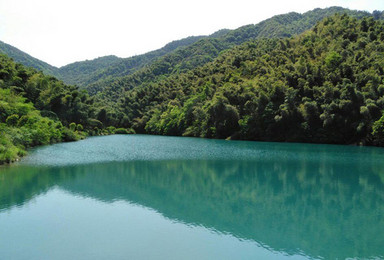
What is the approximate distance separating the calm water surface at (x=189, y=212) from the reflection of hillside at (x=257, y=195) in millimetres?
55

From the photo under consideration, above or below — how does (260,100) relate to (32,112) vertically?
above

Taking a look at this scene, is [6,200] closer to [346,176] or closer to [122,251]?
[122,251]

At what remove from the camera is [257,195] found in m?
18.5

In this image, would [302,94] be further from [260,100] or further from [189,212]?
[189,212]

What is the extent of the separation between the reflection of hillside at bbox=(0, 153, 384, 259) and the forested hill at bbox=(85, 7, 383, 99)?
109421mm

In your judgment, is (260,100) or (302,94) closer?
(302,94)

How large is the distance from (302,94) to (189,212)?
49.2 m

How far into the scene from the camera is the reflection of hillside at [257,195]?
1229 centimetres

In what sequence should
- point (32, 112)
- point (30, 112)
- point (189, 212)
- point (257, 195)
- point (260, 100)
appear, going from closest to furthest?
point (189, 212) < point (257, 195) < point (30, 112) < point (32, 112) < point (260, 100)

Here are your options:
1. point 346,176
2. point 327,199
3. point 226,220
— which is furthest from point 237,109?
point 226,220

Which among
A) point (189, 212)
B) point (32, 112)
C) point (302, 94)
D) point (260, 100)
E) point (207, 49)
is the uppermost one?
point (207, 49)

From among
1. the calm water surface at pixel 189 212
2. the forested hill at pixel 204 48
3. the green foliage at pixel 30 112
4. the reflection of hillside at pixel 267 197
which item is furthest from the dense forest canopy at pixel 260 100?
the forested hill at pixel 204 48

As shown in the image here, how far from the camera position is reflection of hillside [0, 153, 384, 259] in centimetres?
1229

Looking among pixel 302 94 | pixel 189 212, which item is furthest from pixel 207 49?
pixel 189 212
